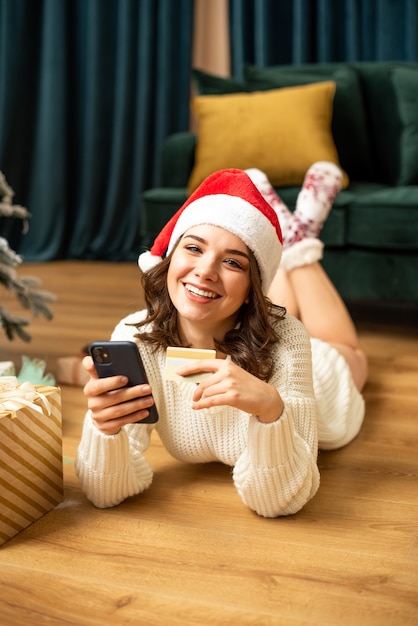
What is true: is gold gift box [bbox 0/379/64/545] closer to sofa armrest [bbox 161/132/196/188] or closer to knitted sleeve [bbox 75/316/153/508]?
knitted sleeve [bbox 75/316/153/508]

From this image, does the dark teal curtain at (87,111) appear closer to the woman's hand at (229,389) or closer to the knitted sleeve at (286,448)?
the knitted sleeve at (286,448)

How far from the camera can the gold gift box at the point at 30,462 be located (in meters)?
1.52

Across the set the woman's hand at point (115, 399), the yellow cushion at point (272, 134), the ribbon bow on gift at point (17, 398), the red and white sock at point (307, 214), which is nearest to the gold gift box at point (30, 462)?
the ribbon bow on gift at point (17, 398)

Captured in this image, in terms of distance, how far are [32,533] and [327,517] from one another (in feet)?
1.80

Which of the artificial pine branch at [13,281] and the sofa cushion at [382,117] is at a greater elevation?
the sofa cushion at [382,117]

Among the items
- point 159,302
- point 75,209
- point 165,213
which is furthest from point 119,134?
point 159,302

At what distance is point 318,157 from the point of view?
3.30 m

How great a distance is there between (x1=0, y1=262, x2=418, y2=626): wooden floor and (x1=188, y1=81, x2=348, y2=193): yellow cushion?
1.45 meters

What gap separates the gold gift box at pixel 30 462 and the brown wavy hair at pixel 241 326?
0.24m

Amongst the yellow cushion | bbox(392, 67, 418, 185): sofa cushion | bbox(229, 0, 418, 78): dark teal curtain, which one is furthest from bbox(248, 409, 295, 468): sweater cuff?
bbox(229, 0, 418, 78): dark teal curtain

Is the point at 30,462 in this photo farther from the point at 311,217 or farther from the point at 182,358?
the point at 311,217

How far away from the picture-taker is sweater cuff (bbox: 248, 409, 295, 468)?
60.0 inches

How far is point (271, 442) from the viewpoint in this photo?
153cm

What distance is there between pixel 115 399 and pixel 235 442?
34 centimetres
